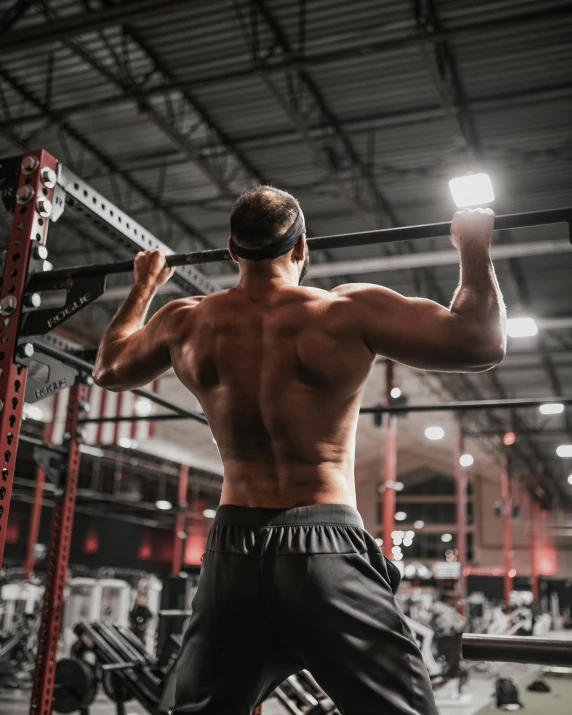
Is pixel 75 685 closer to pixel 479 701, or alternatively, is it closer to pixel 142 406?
pixel 479 701

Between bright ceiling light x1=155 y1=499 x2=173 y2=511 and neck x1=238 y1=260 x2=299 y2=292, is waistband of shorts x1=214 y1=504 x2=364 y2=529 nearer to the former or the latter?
neck x1=238 y1=260 x2=299 y2=292

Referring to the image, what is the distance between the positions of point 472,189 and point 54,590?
608cm

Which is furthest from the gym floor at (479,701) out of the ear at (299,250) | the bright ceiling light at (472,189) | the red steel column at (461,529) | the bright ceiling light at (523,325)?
the ear at (299,250)

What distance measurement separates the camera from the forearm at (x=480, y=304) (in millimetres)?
1407

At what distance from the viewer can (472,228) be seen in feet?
5.15

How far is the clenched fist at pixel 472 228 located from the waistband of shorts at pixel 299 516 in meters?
0.60

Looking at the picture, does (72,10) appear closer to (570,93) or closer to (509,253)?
(570,93)

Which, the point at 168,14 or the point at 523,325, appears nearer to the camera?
the point at 168,14

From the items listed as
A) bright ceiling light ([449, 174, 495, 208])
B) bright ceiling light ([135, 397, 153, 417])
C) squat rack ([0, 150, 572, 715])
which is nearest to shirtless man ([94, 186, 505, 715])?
squat rack ([0, 150, 572, 715])

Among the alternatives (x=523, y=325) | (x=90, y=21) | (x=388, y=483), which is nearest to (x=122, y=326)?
(x=90, y=21)

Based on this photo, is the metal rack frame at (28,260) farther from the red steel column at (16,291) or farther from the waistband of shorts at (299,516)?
the waistband of shorts at (299,516)

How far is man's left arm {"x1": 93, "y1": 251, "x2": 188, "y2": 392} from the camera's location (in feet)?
5.61

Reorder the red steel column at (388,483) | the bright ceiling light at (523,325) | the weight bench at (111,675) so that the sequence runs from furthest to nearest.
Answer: the red steel column at (388,483) < the bright ceiling light at (523,325) < the weight bench at (111,675)

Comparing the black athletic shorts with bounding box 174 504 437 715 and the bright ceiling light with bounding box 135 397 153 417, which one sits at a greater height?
the bright ceiling light with bounding box 135 397 153 417
